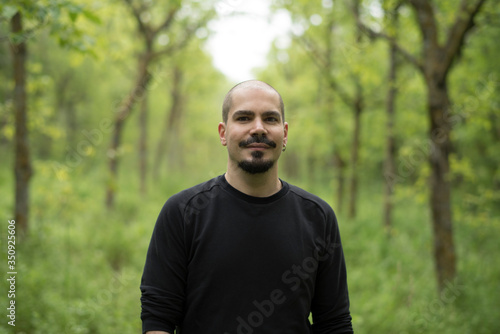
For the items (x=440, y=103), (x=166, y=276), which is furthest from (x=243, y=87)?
(x=440, y=103)

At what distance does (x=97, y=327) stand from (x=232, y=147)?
3.70m

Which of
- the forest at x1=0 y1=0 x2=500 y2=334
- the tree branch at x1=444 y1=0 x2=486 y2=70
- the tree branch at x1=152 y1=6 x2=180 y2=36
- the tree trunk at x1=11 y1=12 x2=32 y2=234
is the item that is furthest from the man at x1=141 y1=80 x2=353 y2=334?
the tree branch at x1=152 y1=6 x2=180 y2=36

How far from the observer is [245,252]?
2012 mm

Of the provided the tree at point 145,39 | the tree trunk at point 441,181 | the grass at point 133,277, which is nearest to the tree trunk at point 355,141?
the grass at point 133,277

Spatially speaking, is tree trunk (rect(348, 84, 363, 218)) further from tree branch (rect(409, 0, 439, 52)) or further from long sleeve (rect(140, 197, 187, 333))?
long sleeve (rect(140, 197, 187, 333))

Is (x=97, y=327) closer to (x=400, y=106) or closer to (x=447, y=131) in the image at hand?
(x=447, y=131)

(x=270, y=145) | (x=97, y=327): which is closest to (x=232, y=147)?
(x=270, y=145)

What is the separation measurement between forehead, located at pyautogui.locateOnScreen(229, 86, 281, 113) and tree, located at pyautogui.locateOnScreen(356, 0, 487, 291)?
4.45 meters

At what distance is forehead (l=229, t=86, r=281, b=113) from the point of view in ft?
6.88

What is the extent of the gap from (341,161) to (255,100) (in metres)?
11.9

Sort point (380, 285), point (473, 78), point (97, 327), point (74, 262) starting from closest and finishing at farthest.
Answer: point (97, 327) < point (74, 262) < point (380, 285) < point (473, 78)

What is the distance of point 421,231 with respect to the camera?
41.2 ft

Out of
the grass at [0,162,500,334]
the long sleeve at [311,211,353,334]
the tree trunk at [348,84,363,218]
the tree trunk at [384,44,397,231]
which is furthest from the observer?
the tree trunk at [348,84,363,218]

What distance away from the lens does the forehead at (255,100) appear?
2.10 meters
